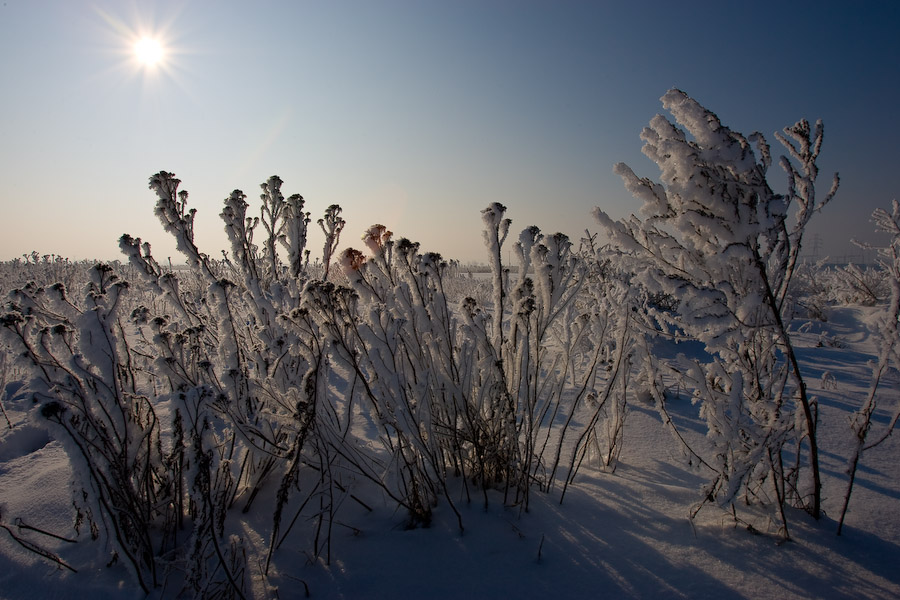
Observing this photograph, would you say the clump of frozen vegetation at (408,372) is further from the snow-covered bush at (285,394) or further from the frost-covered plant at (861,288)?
the frost-covered plant at (861,288)

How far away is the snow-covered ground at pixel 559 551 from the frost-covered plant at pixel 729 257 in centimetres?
23

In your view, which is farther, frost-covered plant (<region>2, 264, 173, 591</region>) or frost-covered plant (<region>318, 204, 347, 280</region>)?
frost-covered plant (<region>318, 204, 347, 280</region>)

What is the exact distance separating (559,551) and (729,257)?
1.36 meters

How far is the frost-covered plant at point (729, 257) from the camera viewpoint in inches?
64.5

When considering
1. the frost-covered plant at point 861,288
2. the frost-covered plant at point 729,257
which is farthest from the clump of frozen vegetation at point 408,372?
the frost-covered plant at point 861,288

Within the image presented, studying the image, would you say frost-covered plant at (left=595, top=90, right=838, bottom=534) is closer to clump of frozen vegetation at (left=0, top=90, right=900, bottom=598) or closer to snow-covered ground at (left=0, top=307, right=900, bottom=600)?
clump of frozen vegetation at (left=0, top=90, right=900, bottom=598)

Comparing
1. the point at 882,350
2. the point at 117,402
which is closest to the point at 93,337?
the point at 117,402

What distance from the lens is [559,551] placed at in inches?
69.1

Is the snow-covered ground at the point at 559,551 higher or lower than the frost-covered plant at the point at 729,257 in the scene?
lower

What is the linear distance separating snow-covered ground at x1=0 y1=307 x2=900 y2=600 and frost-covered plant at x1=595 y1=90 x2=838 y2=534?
235 millimetres

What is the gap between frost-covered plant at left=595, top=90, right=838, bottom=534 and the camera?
64.5 inches

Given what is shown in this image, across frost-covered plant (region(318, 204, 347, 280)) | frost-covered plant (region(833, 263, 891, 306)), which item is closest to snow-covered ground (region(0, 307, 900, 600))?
frost-covered plant (region(318, 204, 347, 280))

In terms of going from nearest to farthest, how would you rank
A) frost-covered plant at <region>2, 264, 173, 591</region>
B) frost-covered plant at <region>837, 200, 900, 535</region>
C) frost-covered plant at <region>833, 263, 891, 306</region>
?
frost-covered plant at <region>2, 264, 173, 591</region> → frost-covered plant at <region>837, 200, 900, 535</region> → frost-covered plant at <region>833, 263, 891, 306</region>

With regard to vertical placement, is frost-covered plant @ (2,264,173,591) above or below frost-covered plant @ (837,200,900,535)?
below
